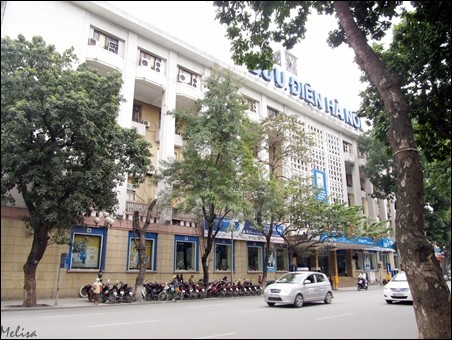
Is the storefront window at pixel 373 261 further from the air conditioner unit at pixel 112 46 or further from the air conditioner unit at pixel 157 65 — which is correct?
the air conditioner unit at pixel 112 46

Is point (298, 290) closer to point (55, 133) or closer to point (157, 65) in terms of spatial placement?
point (55, 133)

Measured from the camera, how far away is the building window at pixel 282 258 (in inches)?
1182

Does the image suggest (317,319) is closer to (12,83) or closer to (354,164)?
(12,83)

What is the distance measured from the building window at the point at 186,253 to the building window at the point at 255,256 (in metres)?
5.23

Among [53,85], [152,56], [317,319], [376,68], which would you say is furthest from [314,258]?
[376,68]

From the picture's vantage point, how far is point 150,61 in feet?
79.2

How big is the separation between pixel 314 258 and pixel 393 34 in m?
25.4

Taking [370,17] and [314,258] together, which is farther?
[314,258]

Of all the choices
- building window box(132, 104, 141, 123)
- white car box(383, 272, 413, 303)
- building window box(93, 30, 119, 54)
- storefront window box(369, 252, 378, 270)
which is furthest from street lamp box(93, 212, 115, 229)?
storefront window box(369, 252, 378, 270)

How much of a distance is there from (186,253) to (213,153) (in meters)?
7.06

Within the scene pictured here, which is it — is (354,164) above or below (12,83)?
above

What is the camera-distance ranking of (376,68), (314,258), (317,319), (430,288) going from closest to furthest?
(430,288) < (376,68) < (317,319) < (314,258)

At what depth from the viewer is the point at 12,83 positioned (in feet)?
41.7

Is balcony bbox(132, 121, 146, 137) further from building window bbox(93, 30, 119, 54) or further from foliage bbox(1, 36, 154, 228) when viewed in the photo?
foliage bbox(1, 36, 154, 228)
